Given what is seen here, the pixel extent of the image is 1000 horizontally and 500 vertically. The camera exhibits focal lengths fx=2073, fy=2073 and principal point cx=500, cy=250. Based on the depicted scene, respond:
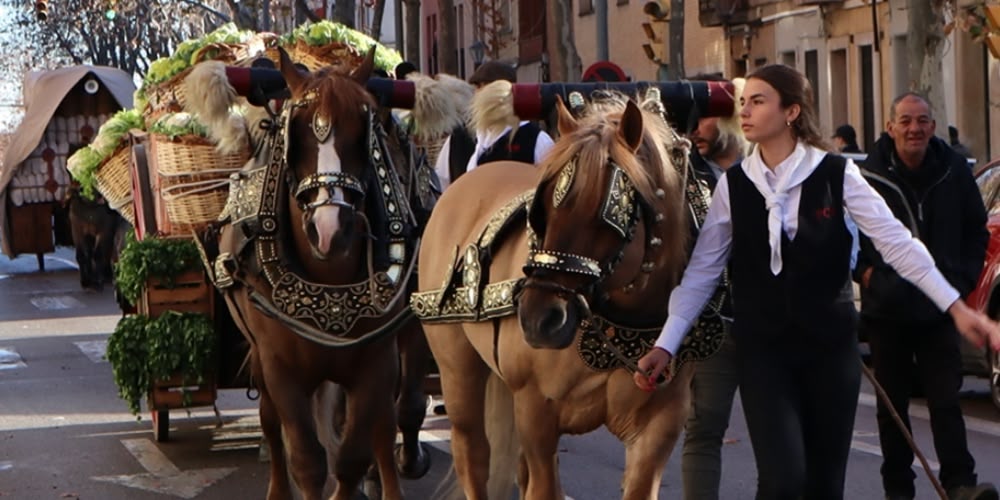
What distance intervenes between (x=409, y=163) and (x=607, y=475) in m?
2.05

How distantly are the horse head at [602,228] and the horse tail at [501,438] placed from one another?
51.7 inches

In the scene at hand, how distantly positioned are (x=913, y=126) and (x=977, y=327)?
3198 mm

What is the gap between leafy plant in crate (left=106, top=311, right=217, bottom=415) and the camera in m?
10.2

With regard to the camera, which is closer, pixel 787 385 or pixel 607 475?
pixel 787 385

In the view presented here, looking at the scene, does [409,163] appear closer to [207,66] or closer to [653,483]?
[207,66]

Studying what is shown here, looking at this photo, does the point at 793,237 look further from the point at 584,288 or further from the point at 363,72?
the point at 363,72

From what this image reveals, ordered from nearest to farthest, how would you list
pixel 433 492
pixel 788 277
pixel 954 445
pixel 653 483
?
pixel 788 277
pixel 653 483
pixel 954 445
pixel 433 492

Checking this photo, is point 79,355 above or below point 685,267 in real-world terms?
below

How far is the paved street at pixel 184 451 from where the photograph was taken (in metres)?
10.0

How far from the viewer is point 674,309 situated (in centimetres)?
636

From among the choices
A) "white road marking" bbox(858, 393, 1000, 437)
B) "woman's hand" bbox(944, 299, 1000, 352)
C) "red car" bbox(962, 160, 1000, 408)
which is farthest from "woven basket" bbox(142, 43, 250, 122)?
"woman's hand" bbox(944, 299, 1000, 352)

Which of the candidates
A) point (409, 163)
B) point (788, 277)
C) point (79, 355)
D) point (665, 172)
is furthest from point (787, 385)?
point (79, 355)

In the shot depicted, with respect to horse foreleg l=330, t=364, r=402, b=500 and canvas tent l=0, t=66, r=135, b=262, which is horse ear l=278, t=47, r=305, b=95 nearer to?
horse foreleg l=330, t=364, r=402, b=500

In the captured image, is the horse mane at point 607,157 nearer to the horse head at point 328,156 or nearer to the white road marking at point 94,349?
the horse head at point 328,156
